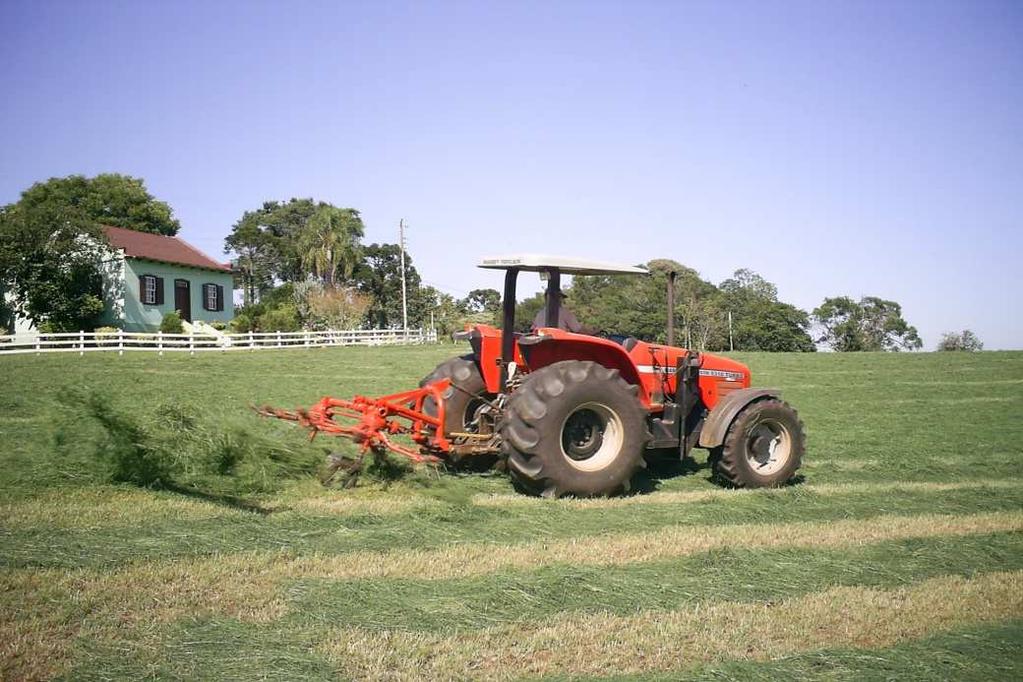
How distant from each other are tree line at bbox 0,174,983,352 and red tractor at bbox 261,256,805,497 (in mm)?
456

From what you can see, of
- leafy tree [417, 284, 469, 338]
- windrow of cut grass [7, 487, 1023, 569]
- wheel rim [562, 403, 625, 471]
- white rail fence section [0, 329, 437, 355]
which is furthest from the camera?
leafy tree [417, 284, 469, 338]

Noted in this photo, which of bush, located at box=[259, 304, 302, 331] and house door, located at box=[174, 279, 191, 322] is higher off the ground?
house door, located at box=[174, 279, 191, 322]

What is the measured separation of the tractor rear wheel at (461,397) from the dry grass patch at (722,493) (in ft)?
3.48

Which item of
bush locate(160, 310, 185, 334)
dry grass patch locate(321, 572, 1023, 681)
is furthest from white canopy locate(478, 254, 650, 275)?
bush locate(160, 310, 185, 334)

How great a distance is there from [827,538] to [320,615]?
381 centimetres

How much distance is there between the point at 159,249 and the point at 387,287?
957 inches

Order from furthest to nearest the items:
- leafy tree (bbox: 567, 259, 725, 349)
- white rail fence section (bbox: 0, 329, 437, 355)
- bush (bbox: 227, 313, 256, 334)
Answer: bush (bbox: 227, 313, 256, 334), white rail fence section (bbox: 0, 329, 437, 355), leafy tree (bbox: 567, 259, 725, 349)

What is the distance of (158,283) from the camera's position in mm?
37375

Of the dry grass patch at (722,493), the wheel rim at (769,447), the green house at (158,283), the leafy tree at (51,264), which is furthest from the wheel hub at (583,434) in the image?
the green house at (158,283)

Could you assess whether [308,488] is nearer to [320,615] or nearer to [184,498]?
[184,498]

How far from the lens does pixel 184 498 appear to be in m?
6.65

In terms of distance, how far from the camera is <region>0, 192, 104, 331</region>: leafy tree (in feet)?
108

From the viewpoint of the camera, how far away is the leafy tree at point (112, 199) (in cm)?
5088

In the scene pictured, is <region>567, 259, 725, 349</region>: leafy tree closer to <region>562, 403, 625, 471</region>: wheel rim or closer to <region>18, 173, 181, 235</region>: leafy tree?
<region>562, 403, 625, 471</region>: wheel rim
